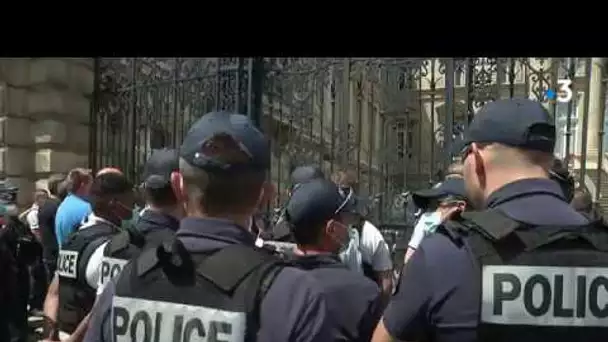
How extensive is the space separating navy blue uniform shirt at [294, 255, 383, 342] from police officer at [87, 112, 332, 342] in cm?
15

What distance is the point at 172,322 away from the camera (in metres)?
2.01

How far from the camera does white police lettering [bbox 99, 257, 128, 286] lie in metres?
3.34

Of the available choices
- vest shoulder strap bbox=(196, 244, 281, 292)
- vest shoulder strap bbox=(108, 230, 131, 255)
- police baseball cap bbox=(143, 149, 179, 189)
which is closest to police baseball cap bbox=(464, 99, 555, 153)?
vest shoulder strap bbox=(196, 244, 281, 292)

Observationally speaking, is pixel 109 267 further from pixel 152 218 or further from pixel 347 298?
pixel 347 298

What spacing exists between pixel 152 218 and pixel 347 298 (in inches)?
60.1

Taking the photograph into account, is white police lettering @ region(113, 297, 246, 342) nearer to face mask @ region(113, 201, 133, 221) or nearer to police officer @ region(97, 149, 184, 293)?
police officer @ region(97, 149, 184, 293)

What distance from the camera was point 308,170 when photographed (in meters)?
5.54

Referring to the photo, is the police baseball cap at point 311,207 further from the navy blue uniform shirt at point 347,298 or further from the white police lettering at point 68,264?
the white police lettering at point 68,264

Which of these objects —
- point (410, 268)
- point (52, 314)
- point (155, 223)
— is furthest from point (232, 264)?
point (52, 314)

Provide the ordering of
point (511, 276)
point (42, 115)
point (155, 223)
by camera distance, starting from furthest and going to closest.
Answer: point (42, 115)
point (155, 223)
point (511, 276)
